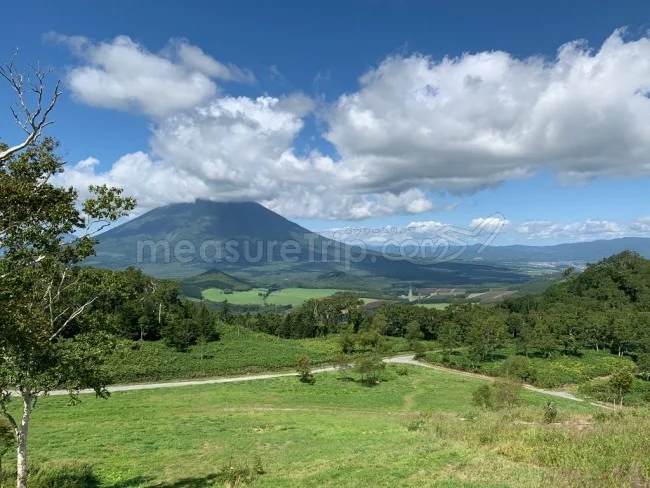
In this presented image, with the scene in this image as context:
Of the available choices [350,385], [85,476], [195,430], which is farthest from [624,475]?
[350,385]

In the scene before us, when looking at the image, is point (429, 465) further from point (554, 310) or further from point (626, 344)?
point (554, 310)

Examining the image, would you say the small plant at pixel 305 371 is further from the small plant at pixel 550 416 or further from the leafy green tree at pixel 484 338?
the small plant at pixel 550 416

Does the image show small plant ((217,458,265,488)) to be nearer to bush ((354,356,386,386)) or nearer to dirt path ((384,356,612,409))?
bush ((354,356,386,386))

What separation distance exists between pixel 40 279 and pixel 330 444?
50.7ft

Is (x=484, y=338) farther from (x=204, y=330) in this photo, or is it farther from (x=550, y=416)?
(x=550, y=416)

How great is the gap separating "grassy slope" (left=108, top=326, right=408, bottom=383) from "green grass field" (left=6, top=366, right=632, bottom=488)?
60.9ft

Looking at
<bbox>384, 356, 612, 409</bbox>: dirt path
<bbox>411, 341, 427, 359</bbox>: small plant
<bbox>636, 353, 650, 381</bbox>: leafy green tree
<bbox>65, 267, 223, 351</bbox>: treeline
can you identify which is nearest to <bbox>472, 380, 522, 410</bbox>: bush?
<bbox>384, 356, 612, 409</bbox>: dirt path

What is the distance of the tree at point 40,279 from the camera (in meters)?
11.1

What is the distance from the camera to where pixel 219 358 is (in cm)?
7162

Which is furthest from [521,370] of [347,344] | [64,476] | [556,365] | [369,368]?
[64,476]

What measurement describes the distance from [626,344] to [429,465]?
98.5 metres

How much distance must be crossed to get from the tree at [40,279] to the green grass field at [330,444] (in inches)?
250

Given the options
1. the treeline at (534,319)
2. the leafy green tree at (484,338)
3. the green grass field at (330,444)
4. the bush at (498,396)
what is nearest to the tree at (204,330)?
the treeline at (534,319)

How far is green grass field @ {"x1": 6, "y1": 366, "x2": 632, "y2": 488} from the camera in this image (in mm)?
12781
